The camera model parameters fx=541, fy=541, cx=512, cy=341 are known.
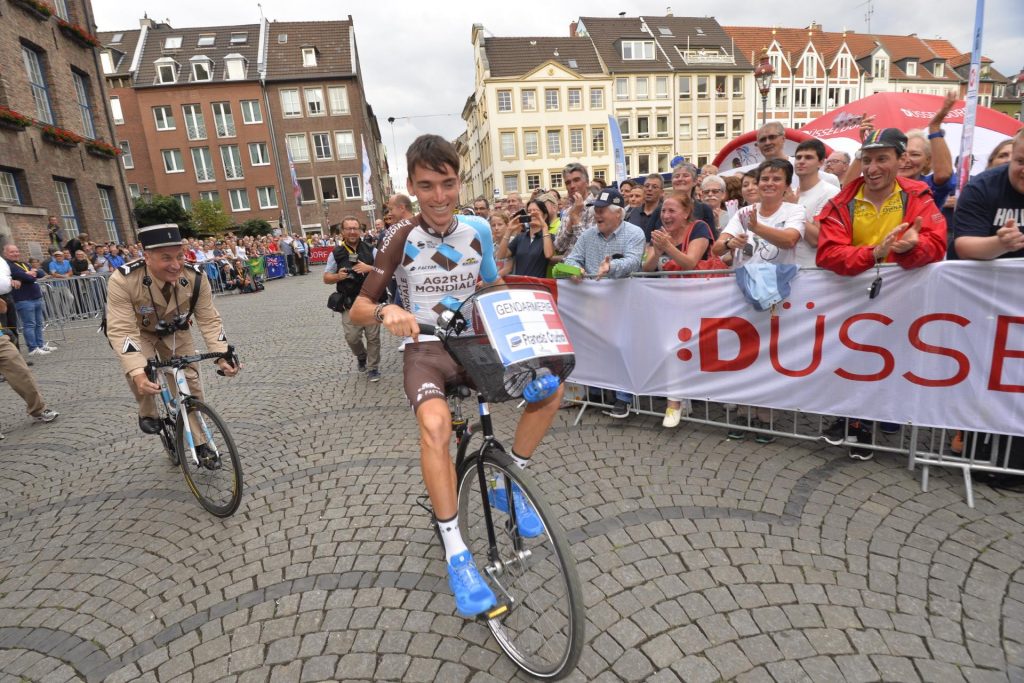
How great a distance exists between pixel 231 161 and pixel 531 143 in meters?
25.1

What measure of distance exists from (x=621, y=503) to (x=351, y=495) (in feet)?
6.33

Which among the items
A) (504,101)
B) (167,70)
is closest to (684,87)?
(504,101)

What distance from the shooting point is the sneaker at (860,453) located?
13.0 ft

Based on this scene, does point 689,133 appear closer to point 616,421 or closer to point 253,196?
point 253,196

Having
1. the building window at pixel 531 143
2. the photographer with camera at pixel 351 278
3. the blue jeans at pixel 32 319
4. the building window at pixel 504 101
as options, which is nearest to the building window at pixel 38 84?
the blue jeans at pixel 32 319

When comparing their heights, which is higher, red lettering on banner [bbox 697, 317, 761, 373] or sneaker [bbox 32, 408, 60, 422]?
red lettering on banner [bbox 697, 317, 761, 373]

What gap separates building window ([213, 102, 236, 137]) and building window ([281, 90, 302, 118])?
3.93 meters

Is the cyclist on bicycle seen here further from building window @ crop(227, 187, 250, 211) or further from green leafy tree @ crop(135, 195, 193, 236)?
building window @ crop(227, 187, 250, 211)

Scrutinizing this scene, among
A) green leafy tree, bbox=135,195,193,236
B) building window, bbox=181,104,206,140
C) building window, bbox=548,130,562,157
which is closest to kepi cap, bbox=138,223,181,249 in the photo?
green leafy tree, bbox=135,195,193,236

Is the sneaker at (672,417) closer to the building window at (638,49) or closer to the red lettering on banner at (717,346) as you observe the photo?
the red lettering on banner at (717,346)

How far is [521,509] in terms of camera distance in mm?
2291

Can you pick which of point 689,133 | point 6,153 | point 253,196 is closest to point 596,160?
point 689,133

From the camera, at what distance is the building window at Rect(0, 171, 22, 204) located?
15.6 m

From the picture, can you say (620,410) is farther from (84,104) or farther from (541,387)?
(84,104)
